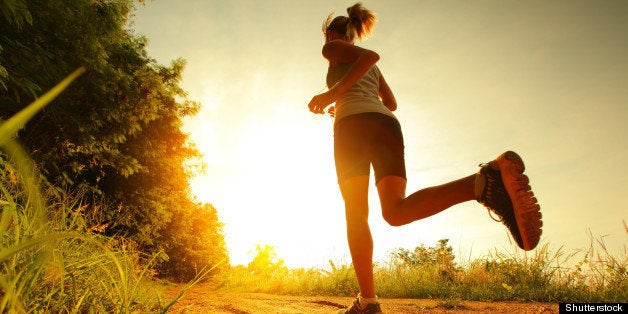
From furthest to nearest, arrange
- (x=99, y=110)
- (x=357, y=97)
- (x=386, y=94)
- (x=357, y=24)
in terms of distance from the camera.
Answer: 1. (x=99, y=110)
2. (x=386, y=94)
3. (x=357, y=24)
4. (x=357, y=97)

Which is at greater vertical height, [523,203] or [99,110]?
[99,110]

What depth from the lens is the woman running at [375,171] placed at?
58.0 inches

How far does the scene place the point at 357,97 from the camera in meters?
2.20

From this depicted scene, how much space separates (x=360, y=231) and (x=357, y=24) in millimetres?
1698

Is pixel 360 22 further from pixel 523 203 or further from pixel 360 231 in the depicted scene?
pixel 523 203

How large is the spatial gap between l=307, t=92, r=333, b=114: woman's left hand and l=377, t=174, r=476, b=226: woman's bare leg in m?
0.76

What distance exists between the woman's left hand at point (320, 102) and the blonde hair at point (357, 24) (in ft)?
2.34

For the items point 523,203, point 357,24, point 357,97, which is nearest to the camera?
point 523,203

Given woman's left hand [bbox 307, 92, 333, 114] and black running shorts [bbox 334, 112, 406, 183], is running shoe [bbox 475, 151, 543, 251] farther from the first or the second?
woman's left hand [bbox 307, 92, 333, 114]

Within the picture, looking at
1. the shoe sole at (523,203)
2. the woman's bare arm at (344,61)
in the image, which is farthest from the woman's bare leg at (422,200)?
the woman's bare arm at (344,61)

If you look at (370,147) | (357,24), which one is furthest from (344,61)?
(370,147)

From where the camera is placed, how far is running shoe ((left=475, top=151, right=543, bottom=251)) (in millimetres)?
1445

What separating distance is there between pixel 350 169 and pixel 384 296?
9.11 feet

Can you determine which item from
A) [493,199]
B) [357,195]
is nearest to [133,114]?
[357,195]
